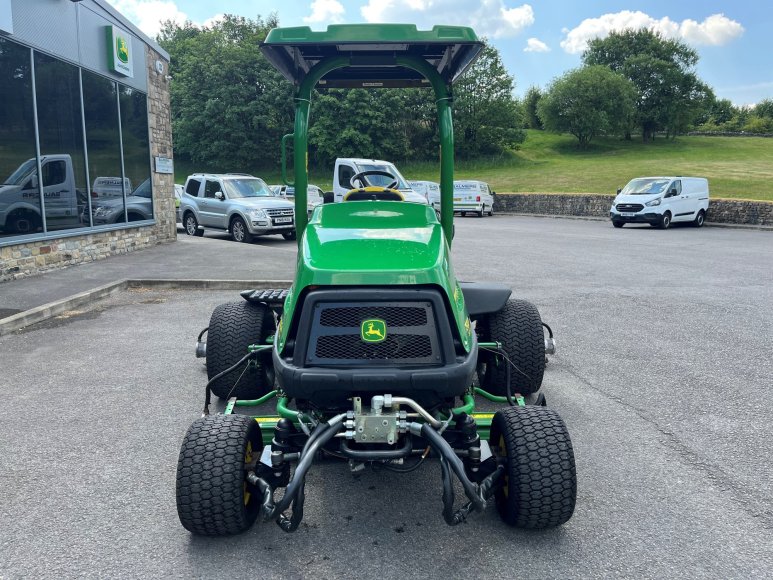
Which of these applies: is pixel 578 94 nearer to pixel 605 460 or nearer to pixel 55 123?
pixel 55 123

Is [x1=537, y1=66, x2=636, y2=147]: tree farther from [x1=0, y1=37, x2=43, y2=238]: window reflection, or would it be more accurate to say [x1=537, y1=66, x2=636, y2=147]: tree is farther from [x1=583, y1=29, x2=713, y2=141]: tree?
[x1=0, y1=37, x2=43, y2=238]: window reflection

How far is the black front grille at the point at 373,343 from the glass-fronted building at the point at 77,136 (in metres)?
8.20

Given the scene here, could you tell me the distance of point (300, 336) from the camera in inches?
117

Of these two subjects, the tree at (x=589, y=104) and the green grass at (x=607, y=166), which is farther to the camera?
the tree at (x=589, y=104)

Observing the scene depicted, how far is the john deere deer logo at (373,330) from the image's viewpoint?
295 centimetres

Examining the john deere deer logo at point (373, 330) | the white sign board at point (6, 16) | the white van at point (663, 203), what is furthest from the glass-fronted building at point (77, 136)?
the white van at point (663, 203)

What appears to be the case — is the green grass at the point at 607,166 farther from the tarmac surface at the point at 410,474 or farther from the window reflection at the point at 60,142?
the tarmac surface at the point at 410,474

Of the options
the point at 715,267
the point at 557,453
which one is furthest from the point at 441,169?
the point at 715,267

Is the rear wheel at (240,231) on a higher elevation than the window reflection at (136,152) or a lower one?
lower

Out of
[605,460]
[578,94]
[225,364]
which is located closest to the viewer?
[605,460]

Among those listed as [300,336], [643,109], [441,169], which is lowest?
[300,336]

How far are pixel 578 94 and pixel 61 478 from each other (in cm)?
6337

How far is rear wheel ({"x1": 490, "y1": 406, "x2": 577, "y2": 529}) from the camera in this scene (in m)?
2.85

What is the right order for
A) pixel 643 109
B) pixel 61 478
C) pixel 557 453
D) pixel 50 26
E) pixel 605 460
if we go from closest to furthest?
pixel 557 453
pixel 61 478
pixel 605 460
pixel 50 26
pixel 643 109
